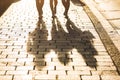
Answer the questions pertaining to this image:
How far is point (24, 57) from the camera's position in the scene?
5.27 meters

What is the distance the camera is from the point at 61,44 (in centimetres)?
604

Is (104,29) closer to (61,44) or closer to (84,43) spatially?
(84,43)

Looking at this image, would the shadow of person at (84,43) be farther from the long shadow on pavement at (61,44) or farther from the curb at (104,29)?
the curb at (104,29)

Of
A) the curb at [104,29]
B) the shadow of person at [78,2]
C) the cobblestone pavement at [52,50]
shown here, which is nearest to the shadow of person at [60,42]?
the cobblestone pavement at [52,50]

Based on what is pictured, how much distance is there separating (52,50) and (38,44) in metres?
0.52

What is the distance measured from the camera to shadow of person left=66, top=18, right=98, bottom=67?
5.18 metres

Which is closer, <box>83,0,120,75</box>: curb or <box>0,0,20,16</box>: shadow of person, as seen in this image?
<box>83,0,120,75</box>: curb

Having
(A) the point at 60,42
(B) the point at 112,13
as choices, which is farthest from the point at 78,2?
(A) the point at 60,42

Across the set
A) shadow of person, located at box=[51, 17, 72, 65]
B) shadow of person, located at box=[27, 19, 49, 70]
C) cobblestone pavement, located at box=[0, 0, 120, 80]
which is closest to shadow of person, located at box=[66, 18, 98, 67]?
cobblestone pavement, located at box=[0, 0, 120, 80]

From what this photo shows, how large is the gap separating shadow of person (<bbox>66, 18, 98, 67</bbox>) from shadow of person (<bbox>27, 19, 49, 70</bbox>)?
72cm

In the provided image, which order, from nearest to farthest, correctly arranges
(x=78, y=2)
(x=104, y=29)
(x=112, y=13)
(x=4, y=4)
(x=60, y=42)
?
(x=60, y=42) < (x=104, y=29) < (x=112, y=13) < (x=4, y=4) < (x=78, y=2)

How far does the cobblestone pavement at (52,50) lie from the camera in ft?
15.0

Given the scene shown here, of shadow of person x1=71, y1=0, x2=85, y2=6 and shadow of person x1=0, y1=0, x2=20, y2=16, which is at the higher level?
shadow of person x1=0, y1=0, x2=20, y2=16

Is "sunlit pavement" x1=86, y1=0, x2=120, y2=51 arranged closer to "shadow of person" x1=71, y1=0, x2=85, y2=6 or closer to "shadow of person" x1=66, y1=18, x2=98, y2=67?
"shadow of person" x1=71, y1=0, x2=85, y2=6
